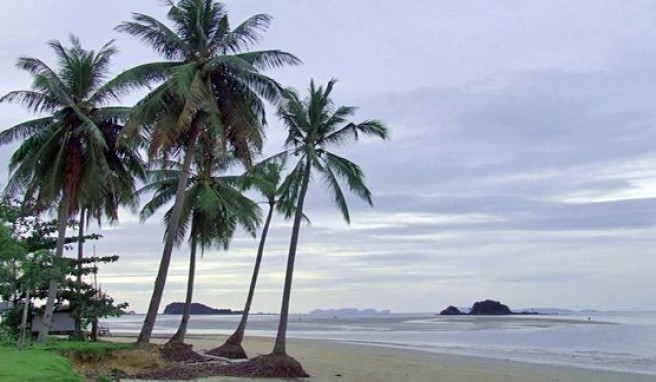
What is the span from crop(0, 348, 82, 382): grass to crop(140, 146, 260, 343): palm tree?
1371cm

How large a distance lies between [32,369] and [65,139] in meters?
13.9

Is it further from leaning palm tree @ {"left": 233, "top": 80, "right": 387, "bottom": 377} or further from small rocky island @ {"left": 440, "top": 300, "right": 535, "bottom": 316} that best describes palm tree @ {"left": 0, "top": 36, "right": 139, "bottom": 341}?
small rocky island @ {"left": 440, "top": 300, "right": 535, "bottom": 316}

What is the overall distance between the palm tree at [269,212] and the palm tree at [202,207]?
983mm

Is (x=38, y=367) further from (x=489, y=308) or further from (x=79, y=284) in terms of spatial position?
(x=489, y=308)

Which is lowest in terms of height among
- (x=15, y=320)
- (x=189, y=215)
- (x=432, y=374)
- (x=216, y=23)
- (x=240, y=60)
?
(x=432, y=374)

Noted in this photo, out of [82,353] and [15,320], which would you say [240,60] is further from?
[15,320]

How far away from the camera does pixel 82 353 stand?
1967 cm

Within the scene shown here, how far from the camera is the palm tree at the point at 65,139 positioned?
938 inches

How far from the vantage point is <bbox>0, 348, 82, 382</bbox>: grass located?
1101 centimetres

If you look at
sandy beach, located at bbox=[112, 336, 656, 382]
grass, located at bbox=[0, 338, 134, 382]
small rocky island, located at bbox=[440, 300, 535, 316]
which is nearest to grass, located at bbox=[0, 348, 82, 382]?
grass, located at bbox=[0, 338, 134, 382]

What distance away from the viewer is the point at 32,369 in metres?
12.3

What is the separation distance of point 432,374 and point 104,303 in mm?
13920

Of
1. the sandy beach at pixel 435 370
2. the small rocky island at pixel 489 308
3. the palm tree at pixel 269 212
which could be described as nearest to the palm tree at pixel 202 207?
the palm tree at pixel 269 212

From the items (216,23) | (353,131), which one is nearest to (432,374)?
(353,131)
